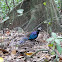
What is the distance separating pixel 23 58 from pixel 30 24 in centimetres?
242

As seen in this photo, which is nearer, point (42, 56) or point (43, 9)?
point (42, 56)

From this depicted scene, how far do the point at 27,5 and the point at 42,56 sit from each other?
9.48ft

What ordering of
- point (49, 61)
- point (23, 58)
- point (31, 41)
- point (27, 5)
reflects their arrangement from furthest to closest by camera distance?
point (27, 5), point (31, 41), point (23, 58), point (49, 61)

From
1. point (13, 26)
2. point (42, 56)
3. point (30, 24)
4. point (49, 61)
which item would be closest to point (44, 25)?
point (30, 24)

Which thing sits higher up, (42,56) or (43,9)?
(43,9)

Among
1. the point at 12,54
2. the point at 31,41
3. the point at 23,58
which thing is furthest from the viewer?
the point at 31,41

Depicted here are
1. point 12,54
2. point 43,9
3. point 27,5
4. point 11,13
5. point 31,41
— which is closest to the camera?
point 12,54

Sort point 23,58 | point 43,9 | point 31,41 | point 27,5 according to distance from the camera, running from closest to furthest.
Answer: point 23,58, point 31,41, point 43,9, point 27,5

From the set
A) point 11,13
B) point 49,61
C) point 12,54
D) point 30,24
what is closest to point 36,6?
point 30,24

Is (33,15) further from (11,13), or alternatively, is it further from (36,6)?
(11,13)

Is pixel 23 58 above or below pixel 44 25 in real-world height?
below

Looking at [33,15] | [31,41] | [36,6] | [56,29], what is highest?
[36,6]

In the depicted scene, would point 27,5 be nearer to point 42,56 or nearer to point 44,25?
point 44,25

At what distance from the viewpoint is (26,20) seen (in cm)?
502
